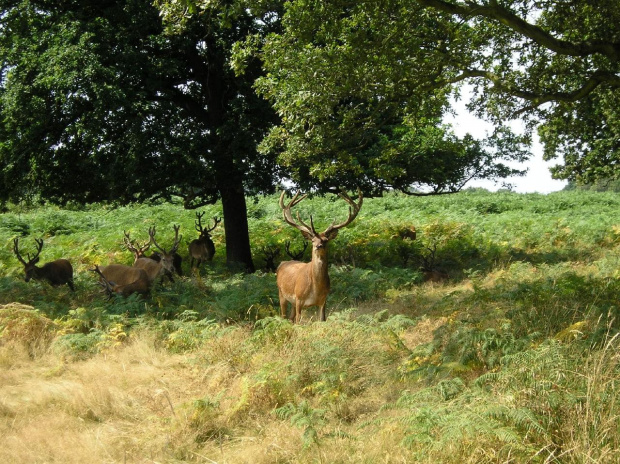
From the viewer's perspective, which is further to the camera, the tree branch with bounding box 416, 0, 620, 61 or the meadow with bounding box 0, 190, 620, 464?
the tree branch with bounding box 416, 0, 620, 61

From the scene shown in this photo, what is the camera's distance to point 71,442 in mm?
5566

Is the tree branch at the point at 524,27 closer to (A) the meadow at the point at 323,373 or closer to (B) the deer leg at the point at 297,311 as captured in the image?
(A) the meadow at the point at 323,373

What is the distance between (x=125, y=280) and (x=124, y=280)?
0.04 m

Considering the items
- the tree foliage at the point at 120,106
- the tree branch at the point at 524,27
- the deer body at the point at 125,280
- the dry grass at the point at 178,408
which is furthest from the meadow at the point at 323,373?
the tree branch at the point at 524,27

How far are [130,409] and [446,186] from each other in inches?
534

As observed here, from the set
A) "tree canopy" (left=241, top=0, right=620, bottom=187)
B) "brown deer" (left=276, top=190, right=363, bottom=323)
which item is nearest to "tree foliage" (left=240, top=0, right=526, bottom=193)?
"tree canopy" (left=241, top=0, right=620, bottom=187)

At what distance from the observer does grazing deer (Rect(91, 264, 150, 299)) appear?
38.7ft

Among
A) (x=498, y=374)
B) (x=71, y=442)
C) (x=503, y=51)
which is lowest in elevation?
(x=71, y=442)

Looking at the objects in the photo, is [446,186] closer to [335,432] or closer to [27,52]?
[27,52]

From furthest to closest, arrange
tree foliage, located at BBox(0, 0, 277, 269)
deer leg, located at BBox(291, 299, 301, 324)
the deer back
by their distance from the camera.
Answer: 1. the deer back
2. tree foliage, located at BBox(0, 0, 277, 269)
3. deer leg, located at BBox(291, 299, 301, 324)

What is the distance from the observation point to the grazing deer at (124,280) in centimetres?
1178


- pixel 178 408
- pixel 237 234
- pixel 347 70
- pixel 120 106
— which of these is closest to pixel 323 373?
pixel 178 408

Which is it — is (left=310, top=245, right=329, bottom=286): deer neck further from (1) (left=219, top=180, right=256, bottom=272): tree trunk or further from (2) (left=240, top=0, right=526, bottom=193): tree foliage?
(1) (left=219, top=180, right=256, bottom=272): tree trunk

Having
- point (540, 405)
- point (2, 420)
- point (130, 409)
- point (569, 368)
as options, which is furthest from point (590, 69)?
point (2, 420)
